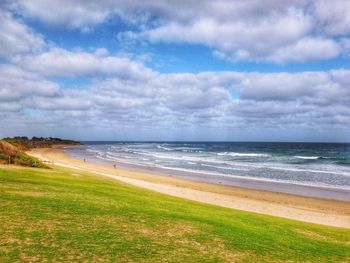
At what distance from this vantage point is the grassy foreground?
28.6 feet

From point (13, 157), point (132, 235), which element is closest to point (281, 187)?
point (13, 157)

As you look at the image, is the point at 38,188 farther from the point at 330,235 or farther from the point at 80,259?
the point at 330,235

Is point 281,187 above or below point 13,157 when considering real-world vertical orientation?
below

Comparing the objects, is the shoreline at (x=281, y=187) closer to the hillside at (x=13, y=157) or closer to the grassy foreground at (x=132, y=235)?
the grassy foreground at (x=132, y=235)

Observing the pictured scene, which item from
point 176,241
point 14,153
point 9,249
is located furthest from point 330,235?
point 14,153

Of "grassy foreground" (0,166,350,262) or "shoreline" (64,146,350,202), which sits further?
"shoreline" (64,146,350,202)

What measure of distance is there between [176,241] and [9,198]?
23.9 feet

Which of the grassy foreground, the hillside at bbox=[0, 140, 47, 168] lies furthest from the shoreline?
the hillside at bbox=[0, 140, 47, 168]

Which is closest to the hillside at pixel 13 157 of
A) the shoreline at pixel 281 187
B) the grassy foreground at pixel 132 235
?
the grassy foreground at pixel 132 235

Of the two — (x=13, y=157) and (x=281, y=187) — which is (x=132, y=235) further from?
(x=281, y=187)

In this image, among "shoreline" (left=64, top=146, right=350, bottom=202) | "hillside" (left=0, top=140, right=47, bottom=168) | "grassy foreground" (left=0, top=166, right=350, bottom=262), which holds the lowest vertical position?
"shoreline" (left=64, top=146, right=350, bottom=202)

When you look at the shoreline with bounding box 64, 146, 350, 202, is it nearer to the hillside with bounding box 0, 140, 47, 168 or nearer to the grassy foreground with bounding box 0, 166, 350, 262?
the grassy foreground with bounding box 0, 166, 350, 262

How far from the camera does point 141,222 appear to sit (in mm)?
12312

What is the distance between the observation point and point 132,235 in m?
10.5
